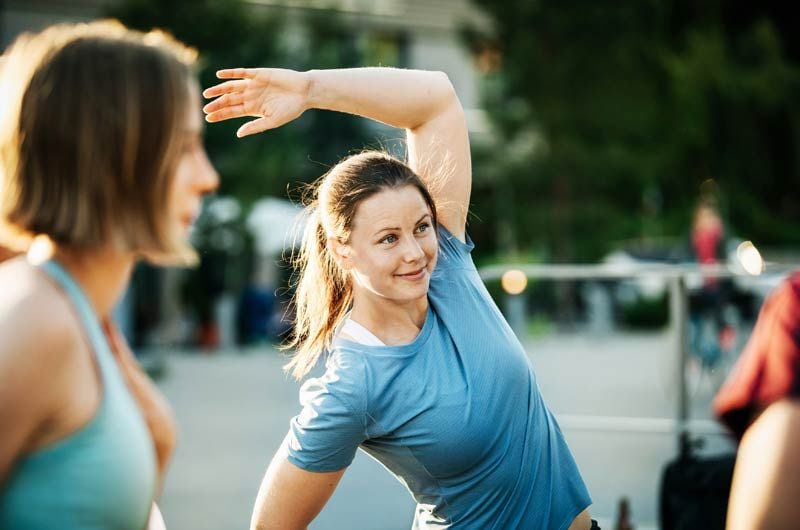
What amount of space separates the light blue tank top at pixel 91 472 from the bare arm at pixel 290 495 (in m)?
0.60

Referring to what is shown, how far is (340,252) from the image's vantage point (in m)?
2.32

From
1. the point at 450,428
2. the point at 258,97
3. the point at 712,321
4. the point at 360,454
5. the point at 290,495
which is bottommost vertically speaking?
the point at 360,454

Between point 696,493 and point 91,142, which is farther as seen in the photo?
point 696,493

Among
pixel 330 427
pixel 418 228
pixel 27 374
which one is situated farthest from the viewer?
pixel 418 228

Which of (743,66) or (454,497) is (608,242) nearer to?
(743,66)

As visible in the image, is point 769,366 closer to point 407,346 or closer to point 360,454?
point 407,346

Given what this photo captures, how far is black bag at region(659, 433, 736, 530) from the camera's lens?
3605 mm

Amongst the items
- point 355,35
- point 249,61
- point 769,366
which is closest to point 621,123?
point 355,35

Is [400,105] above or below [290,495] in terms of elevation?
above

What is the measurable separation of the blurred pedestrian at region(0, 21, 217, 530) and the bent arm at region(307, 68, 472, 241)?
883 millimetres

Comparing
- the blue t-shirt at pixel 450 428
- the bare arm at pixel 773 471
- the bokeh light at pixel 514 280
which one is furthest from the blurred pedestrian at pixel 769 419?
the bokeh light at pixel 514 280

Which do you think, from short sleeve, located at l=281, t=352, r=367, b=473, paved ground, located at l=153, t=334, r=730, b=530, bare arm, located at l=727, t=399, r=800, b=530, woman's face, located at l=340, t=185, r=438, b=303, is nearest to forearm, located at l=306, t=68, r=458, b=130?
woman's face, located at l=340, t=185, r=438, b=303

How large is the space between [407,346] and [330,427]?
10.4 inches

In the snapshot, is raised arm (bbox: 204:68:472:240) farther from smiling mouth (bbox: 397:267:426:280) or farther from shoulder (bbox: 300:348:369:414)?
shoulder (bbox: 300:348:369:414)
